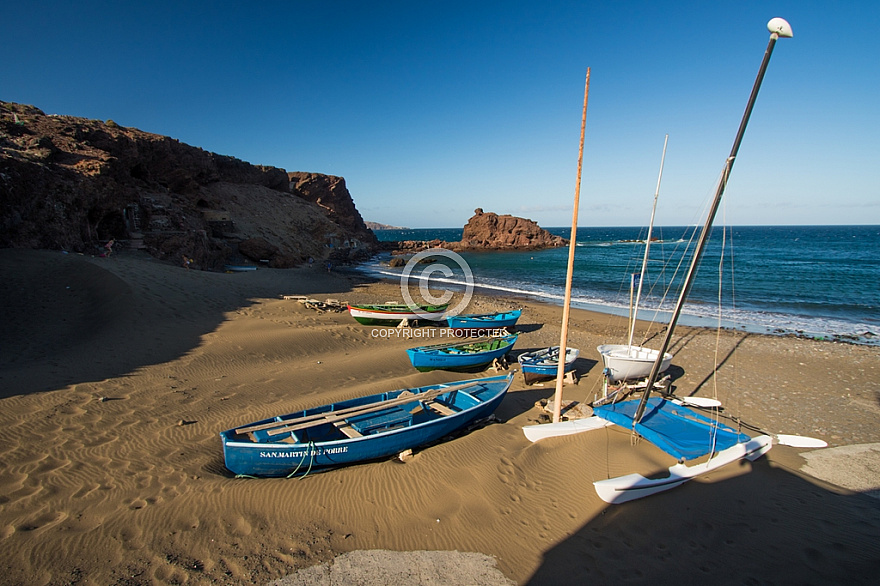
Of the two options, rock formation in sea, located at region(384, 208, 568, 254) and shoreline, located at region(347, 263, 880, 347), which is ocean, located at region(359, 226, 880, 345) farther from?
rock formation in sea, located at region(384, 208, 568, 254)

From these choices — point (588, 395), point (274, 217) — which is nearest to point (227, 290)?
point (588, 395)

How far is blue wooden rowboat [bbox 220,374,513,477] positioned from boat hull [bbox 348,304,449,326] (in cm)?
988

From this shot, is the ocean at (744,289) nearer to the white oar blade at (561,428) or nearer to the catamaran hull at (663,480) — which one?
the catamaran hull at (663,480)

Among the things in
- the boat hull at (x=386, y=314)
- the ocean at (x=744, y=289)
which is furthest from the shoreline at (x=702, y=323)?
the boat hull at (x=386, y=314)

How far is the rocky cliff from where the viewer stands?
67.3 ft

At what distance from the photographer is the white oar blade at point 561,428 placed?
8508 millimetres

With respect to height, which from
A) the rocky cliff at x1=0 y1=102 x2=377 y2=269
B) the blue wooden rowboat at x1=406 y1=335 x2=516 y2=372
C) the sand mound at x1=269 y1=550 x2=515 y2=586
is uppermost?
the rocky cliff at x1=0 y1=102 x2=377 y2=269

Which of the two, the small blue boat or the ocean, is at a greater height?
the ocean

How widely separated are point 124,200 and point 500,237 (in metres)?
69.1

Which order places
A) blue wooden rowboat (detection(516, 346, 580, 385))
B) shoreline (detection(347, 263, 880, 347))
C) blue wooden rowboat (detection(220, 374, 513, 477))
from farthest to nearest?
shoreline (detection(347, 263, 880, 347)), blue wooden rowboat (detection(516, 346, 580, 385)), blue wooden rowboat (detection(220, 374, 513, 477))

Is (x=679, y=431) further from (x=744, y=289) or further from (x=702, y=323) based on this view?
(x=744, y=289)

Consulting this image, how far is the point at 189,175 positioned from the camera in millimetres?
40625

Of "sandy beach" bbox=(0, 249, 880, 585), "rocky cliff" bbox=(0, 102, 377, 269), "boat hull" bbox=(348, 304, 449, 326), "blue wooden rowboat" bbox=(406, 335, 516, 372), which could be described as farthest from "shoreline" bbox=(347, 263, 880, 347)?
"rocky cliff" bbox=(0, 102, 377, 269)

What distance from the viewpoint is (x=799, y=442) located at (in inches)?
331
